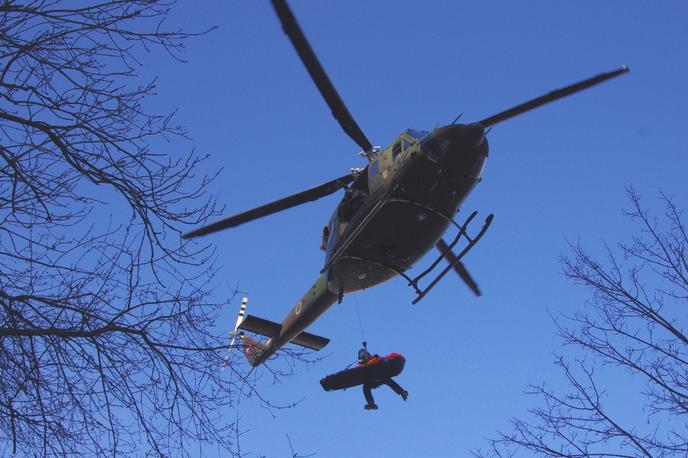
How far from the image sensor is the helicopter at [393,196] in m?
8.23

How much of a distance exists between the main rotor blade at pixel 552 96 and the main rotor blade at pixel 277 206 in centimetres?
250

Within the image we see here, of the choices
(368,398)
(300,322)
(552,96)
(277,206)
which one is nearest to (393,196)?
(277,206)

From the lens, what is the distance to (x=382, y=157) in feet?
30.5

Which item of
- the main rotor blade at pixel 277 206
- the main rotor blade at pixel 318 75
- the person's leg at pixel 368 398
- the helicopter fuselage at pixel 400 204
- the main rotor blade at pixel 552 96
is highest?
the main rotor blade at pixel 318 75

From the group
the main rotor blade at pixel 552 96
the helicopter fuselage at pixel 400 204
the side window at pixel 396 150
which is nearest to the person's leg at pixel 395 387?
the helicopter fuselage at pixel 400 204

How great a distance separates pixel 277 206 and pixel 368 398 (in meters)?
3.33

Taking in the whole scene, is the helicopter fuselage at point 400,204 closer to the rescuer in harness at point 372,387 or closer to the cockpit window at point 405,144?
the cockpit window at point 405,144

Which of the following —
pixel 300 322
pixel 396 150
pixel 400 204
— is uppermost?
pixel 396 150

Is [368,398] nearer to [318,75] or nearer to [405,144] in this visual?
[405,144]

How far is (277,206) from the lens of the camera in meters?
9.44

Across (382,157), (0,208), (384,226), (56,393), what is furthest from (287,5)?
(56,393)

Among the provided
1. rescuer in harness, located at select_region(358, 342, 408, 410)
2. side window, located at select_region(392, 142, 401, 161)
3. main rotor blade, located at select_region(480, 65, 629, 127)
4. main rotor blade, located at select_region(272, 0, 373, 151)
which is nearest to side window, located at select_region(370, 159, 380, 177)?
side window, located at select_region(392, 142, 401, 161)

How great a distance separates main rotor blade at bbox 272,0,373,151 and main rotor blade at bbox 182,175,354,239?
79cm

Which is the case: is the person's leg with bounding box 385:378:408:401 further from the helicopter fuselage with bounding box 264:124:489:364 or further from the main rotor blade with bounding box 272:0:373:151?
the main rotor blade with bounding box 272:0:373:151
